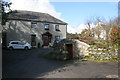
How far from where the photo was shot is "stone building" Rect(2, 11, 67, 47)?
23377 millimetres

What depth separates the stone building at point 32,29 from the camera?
23.4 metres

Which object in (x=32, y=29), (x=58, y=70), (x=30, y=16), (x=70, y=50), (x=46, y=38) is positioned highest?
(x=30, y=16)

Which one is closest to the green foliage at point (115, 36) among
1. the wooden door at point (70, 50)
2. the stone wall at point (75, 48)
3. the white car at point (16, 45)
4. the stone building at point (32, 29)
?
the stone wall at point (75, 48)

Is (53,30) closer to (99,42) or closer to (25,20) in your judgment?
(25,20)

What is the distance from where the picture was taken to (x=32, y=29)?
25.2 m

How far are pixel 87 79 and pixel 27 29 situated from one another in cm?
2066

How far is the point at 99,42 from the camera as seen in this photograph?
513 inches

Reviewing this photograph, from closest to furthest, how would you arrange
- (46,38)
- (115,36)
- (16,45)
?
1. (115,36)
2. (16,45)
3. (46,38)

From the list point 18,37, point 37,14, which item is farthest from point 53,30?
point 18,37

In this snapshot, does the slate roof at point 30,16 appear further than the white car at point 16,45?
Yes

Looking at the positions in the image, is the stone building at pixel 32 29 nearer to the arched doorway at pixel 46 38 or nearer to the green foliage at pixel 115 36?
the arched doorway at pixel 46 38

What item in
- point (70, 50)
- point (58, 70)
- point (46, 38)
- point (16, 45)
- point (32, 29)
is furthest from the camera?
point (46, 38)

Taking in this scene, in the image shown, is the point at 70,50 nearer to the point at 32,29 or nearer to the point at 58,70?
the point at 58,70

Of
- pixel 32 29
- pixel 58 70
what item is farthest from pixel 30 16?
pixel 58 70
